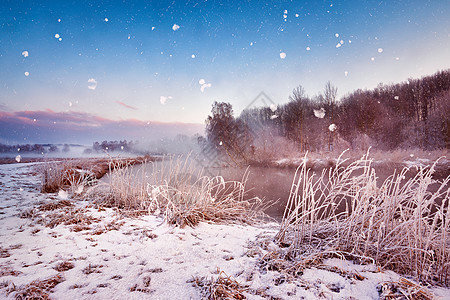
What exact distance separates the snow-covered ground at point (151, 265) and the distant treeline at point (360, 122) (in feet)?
53.8

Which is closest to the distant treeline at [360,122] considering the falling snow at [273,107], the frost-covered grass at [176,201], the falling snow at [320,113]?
the falling snow at [320,113]

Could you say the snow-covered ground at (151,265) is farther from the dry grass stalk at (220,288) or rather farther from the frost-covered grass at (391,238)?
the frost-covered grass at (391,238)

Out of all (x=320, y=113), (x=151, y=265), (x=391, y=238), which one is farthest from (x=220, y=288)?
(x=320, y=113)

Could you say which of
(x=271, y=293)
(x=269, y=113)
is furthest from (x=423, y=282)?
(x=269, y=113)

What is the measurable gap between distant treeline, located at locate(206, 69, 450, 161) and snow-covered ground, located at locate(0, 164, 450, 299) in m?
16.4

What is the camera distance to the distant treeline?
1942 centimetres

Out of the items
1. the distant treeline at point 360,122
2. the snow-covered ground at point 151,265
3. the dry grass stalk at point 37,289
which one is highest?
the distant treeline at point 360,122

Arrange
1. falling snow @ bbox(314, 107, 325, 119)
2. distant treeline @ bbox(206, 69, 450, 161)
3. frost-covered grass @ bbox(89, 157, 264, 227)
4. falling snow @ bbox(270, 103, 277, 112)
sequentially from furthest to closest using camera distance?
1. falling snow @ bbox(270, 103, 277, 112)
2. falling snow @ bbox(314, 107, 325, 119)
3. distant treeline @ bbox(206, 69, 450, 161)
4. frost-covered grass @ bbox(89, 157, 264, 227)

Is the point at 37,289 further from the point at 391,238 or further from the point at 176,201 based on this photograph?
the point at 391,238

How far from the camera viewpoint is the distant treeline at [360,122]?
19.4 metres

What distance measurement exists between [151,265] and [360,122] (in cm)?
3345

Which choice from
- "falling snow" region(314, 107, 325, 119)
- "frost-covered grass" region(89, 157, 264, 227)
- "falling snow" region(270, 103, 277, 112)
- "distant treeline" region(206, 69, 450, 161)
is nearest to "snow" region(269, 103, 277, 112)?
"falling snow" region(270, 103, 277, 112)

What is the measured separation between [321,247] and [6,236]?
331 cm

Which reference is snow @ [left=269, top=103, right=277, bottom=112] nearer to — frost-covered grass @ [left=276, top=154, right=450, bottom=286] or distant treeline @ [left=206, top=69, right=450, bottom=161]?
distant treeline @ [left=206, top=69, right=450, bottom=161]
